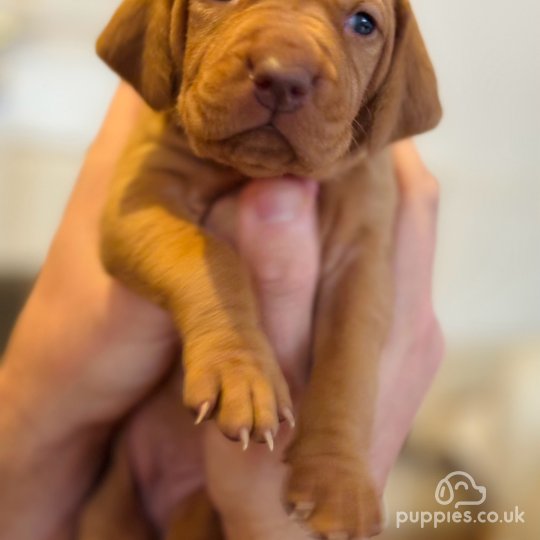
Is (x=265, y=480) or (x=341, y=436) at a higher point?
(x=341, y=436)

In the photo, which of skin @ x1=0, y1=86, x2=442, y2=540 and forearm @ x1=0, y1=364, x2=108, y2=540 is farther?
forearm @ x1=0, y1=364, x2=108, y2=540

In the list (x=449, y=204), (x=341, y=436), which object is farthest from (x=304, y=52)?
(x=449, y=204)

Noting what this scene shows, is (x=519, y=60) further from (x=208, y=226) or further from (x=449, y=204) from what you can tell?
(x=208, y=226)

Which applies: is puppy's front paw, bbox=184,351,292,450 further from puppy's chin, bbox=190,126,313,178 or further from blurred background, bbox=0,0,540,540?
blurred background, bbox=0,0,540,540

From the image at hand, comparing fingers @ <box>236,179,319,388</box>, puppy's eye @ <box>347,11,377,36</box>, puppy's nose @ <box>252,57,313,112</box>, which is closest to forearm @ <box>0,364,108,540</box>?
fingers @ <box>236,179,319,388</box>

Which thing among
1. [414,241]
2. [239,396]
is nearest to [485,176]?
[414,241]

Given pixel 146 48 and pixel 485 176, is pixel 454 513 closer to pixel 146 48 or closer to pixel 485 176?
pixel 485 176

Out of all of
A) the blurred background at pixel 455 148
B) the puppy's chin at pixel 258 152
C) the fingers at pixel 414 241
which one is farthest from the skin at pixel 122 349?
the blurred background at pixel 455 148

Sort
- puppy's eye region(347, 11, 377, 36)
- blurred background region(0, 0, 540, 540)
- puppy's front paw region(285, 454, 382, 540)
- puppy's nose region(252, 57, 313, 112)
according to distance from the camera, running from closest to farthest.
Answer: puppy's nose region(252, 57, 313, 112)
puppy's front paw region(285, 454, 382, 540)
puppy's eye region(347, 11, 377, 36)
blurred background region(0, 0, 540, 540)

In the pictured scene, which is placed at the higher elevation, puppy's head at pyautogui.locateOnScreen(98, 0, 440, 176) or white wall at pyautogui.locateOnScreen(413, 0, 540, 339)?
puppy's head at pyautogui.locateOnScreen(98, 0, 440, 176)
